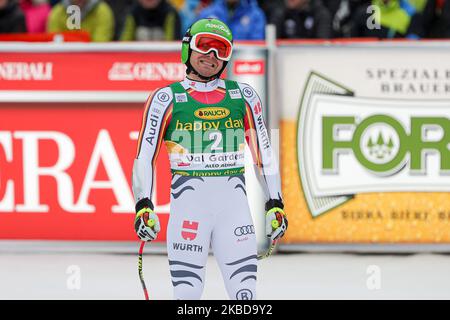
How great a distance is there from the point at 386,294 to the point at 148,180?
8.66 feet

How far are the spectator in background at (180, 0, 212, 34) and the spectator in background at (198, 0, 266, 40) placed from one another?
0.50 meters

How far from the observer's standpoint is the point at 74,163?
8.45 metres

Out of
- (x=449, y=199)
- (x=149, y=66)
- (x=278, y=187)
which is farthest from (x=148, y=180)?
(x=449, y=199)

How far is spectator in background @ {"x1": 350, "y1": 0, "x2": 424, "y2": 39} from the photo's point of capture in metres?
10.5

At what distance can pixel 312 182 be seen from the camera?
845 cm

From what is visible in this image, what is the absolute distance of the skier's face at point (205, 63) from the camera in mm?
5234

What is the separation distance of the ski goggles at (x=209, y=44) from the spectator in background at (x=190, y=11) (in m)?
5.68

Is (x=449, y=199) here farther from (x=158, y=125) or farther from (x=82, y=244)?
(x=158, y=125)

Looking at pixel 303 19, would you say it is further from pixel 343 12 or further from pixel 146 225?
pixel 146 225

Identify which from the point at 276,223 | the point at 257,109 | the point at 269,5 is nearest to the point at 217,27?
the point at 257,109

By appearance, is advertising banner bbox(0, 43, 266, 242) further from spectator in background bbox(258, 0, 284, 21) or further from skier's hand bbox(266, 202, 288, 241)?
spectator in background bbox(258, 0, 284, 21)

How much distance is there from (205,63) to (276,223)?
928 mm

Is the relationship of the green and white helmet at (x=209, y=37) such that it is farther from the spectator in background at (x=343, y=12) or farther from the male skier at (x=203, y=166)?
the spectator in background at (x=343, y=12)
